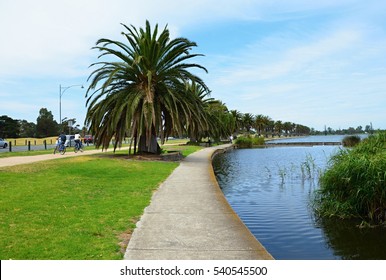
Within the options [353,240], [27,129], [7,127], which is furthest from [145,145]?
[27,129]

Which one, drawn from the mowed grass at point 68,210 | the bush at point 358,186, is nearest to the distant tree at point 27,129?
the mowed grass at point 68,210

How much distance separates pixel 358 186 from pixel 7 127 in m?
106

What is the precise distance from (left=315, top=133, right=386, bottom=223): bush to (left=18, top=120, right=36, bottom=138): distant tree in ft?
403

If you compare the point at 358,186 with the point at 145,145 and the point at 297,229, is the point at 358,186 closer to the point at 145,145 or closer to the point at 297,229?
the point at 297,229

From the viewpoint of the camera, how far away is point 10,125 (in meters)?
→ 103

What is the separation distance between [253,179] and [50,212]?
13193 mm

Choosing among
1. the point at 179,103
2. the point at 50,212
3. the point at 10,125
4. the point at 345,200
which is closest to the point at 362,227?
the point at 345,200

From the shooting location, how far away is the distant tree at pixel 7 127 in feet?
332

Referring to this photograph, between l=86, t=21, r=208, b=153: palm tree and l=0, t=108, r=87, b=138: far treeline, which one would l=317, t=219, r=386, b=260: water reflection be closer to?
l=86, t=21, r=208, b=153: palm tree

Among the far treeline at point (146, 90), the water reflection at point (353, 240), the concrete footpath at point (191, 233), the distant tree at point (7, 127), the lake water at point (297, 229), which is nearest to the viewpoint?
the concrete footpath at point (191, 233)

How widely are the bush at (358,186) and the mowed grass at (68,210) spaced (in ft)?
17.2

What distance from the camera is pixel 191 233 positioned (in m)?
7.31

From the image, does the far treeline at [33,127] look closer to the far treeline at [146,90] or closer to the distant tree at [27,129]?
the distant tree at [27,129]

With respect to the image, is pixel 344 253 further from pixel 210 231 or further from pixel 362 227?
pixel 210 231
